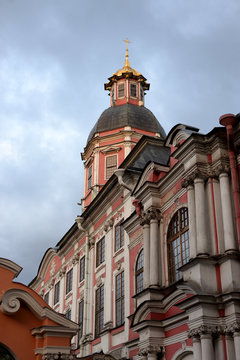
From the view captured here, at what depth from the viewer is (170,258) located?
57.2 ft

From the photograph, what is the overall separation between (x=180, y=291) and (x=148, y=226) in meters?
3.65

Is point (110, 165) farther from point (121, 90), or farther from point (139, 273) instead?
point (139, 273)

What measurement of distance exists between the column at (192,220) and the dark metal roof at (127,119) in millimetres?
15905

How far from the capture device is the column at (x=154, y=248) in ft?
56.9

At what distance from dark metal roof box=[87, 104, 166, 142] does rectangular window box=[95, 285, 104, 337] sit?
10.9 meters

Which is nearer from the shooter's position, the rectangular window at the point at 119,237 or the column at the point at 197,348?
the column at the point at 197,348

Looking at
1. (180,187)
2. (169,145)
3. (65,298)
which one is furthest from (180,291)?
(65,298)

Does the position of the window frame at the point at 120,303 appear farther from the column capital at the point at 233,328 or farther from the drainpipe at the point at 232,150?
the drainpipe at the point at 232,150

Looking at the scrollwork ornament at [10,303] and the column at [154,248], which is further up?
the column at [154,248]

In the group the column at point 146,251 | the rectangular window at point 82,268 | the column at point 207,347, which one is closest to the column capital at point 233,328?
the column at point 207,347

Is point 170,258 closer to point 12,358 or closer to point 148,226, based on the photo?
point 148,226

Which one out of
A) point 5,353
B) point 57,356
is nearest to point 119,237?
point 57,356

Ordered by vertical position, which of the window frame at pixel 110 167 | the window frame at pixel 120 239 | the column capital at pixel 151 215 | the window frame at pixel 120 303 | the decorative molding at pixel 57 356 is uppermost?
the window frame at pixel 110 167

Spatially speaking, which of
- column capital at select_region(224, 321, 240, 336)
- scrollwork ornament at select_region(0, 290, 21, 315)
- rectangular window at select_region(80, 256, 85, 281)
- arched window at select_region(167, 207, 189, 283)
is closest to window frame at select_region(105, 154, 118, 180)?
rectangular window at select_region(80, 256, 85, 281)
